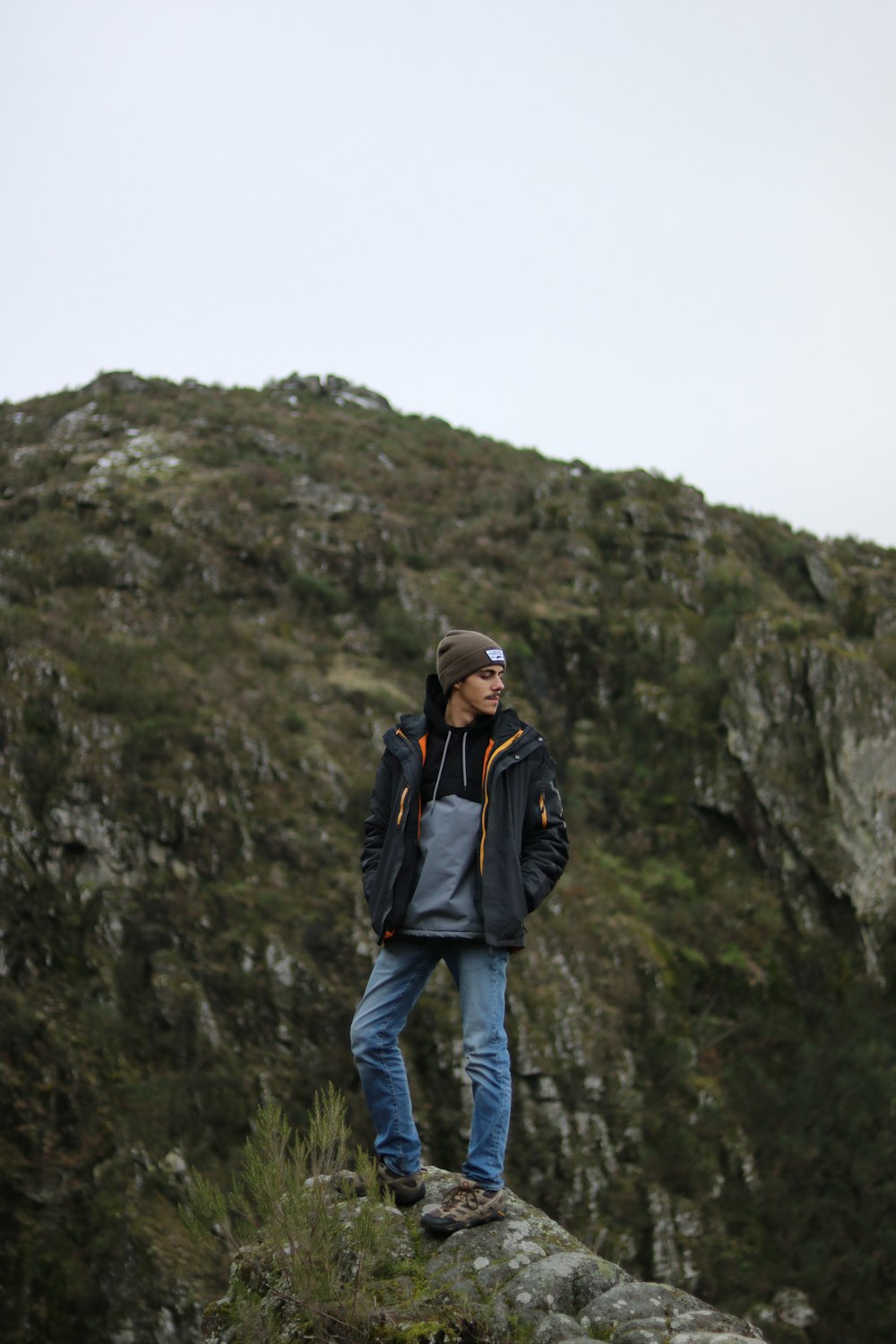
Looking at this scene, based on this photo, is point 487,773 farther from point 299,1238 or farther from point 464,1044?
point 299,1238

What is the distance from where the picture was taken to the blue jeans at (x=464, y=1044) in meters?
3.92

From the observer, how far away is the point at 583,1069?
13023 mm

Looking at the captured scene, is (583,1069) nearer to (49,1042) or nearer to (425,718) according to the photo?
(49,1042)

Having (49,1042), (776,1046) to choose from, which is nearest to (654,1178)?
(776,1046)

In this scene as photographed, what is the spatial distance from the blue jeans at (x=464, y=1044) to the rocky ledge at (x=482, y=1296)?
0.90 ft

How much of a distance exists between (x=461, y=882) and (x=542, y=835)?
0.40 metres

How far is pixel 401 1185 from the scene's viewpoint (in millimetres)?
4160

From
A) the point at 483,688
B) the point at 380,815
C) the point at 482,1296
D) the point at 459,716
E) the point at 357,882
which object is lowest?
the point at 357,882

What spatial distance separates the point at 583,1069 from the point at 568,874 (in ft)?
10.8

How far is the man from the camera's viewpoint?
3939 millimetres

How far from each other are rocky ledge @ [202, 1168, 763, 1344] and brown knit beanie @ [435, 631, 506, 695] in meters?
2.02

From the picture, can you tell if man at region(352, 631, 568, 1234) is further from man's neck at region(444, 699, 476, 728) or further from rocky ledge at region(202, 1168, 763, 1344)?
rocky ledge at region(202, 1168, 763, 1344)

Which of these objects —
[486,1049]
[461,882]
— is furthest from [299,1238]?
[461,882]

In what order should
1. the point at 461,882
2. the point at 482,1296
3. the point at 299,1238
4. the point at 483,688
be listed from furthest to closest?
the point at 483,688
the point at 461,882
the point at 482,1296
the point at 299,1238
